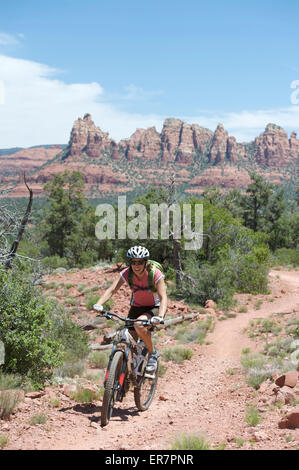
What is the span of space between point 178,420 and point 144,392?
1.10 metres

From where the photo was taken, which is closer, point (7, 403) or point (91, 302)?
point (7, 403)

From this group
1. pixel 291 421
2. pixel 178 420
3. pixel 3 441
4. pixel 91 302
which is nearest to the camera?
pixel 3 441

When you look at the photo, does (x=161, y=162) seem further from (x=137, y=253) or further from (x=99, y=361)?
(x=137, y=253)

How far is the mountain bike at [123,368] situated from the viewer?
4.62 m

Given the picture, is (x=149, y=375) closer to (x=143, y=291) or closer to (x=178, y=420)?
(x=178, y=420)

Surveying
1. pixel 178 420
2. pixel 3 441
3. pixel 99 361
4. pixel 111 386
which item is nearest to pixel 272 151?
pixel 99 361

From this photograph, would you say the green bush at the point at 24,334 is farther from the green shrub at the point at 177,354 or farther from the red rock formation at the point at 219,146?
the red rock formation at the point at 219,146

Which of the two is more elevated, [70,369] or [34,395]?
[34,395]

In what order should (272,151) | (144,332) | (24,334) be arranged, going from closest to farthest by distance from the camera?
(144,332)
(24,334)
(272,151)

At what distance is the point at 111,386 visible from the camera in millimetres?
4566

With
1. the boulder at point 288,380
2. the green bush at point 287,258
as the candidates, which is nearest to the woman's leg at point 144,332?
the boulder at point 288,380

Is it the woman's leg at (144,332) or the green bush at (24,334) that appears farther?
the green bush at (24,334)

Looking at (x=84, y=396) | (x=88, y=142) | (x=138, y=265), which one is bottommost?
(x=84, y=396)
